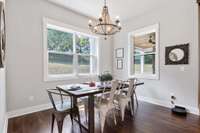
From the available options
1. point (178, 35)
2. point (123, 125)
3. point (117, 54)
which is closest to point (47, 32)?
point (117, 54)

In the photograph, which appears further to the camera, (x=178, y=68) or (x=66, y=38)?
(x=66, y=38)

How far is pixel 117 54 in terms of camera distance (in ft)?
16.5

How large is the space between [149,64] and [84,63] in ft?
7.32

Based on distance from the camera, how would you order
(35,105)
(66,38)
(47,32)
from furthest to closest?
(66,38) → (47,32) → (35,105)

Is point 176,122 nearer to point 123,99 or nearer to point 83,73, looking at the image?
point 123,99

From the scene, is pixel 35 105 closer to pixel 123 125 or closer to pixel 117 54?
pixel 123 125

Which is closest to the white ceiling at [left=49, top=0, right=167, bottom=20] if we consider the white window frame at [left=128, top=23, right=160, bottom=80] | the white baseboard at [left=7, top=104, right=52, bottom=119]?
the white window frame at [left=128, top=23, right=160, bottom=80]

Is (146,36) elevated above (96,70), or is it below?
above

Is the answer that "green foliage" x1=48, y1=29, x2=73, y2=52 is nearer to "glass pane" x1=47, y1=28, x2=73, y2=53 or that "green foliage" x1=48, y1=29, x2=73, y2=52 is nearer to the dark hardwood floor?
"glass pane" x1=47, y1=28, x2=73, y2=53

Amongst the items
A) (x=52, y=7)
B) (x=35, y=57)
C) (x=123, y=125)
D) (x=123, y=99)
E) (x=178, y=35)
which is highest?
(x=52, y=7)

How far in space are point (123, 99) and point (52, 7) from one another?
3160mm

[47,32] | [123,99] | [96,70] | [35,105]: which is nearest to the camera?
[123,99]

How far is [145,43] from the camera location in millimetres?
4215

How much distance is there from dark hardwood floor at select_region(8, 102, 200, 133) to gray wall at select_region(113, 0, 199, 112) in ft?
1.94
